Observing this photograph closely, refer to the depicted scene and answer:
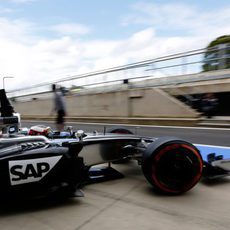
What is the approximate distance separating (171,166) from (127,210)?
0.83 m

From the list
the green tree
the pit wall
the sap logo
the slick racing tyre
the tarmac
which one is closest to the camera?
the tarmac

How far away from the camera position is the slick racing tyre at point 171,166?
12.9 ft

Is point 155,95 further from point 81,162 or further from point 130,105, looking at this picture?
point 81,162

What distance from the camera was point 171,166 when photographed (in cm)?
404

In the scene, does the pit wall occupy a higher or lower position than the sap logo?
higher

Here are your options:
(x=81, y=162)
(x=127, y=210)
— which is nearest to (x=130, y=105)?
(x=81, y=162)

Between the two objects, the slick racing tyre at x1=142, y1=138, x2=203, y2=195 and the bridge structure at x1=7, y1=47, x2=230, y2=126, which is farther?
the bridge structure at x1=7, y1=47, x2=230, y2=126

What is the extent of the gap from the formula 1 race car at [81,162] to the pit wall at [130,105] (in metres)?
9.27

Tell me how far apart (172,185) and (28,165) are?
168cm

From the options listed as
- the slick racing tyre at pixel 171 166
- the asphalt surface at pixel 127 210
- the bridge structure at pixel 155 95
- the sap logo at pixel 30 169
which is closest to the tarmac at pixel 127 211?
the asphalt surface at pixel 127 210

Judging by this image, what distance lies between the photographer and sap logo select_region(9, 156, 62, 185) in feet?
11.2

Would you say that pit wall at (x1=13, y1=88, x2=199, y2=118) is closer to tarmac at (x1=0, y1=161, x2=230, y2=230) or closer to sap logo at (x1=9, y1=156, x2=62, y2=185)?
tarmac at (x1=0, y1=161, x2=230, y2=230)

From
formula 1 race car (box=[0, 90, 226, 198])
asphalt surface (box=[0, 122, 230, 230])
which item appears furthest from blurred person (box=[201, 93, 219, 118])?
asphalt surface (box=[0, 122, 230, 230])

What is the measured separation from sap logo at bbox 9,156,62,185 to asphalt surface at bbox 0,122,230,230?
0.36m
